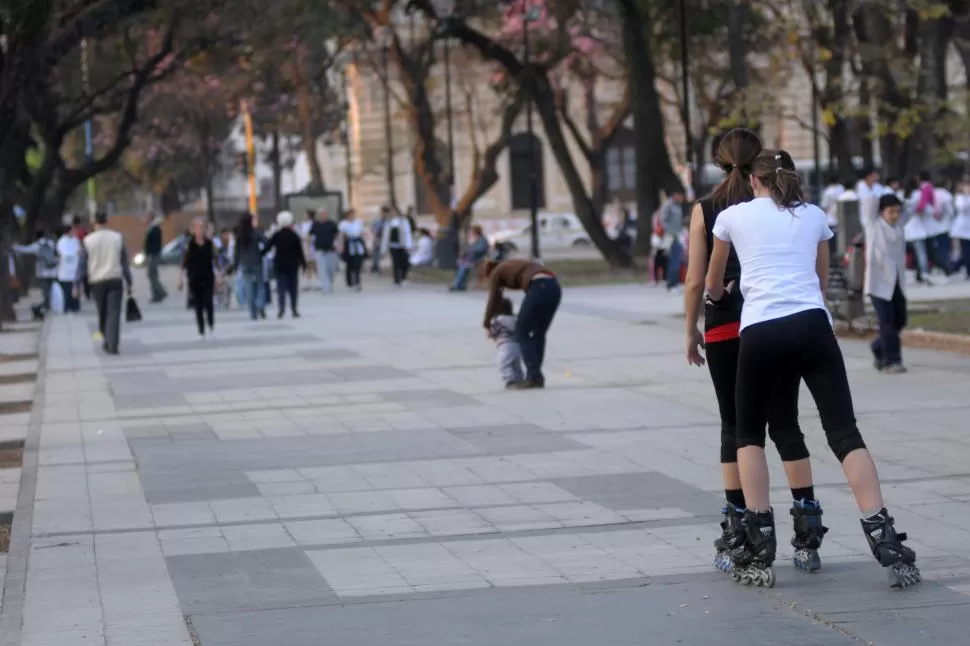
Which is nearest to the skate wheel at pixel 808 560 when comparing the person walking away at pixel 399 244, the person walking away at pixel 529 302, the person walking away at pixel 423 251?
the person walking away at pixel 529 302

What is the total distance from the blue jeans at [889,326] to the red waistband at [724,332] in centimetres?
787

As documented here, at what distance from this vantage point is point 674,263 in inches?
1196

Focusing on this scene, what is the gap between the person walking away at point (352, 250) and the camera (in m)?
38.1

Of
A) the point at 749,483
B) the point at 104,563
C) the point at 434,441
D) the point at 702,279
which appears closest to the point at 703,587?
the point at 749,483

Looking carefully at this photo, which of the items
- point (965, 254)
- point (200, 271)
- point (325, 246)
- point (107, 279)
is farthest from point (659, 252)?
point (107, 279)

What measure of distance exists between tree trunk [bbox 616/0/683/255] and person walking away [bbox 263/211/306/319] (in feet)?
30.7

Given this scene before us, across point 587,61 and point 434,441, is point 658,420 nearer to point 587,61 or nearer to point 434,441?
point 434,441

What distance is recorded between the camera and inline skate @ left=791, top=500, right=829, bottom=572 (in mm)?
7676

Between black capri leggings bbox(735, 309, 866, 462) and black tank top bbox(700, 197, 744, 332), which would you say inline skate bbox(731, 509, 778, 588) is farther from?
black tank top bbox(700, 197, 744, 332)

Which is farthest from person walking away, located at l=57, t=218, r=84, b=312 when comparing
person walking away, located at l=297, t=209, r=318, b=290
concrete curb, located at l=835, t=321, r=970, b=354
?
concrete curb, located at l=835, t=321, r=970, b=354

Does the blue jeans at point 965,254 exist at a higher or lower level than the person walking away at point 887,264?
lower

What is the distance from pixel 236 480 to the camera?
11.1m

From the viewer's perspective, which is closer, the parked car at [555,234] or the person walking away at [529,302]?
the person walking away at [529,302]

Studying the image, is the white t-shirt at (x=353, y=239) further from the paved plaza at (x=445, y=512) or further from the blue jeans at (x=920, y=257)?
the paved plaza at (x=445, y=512)
